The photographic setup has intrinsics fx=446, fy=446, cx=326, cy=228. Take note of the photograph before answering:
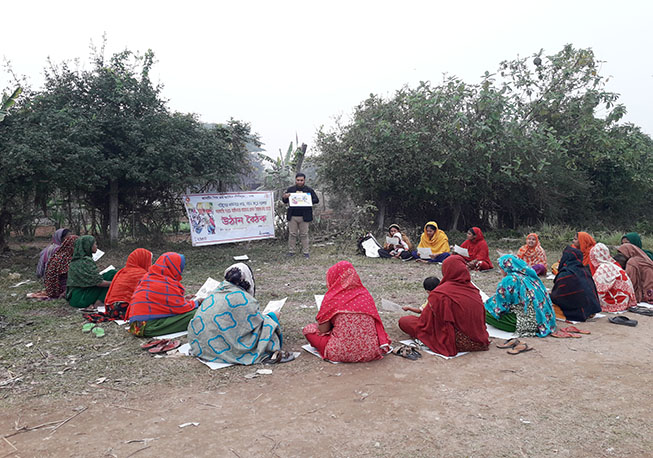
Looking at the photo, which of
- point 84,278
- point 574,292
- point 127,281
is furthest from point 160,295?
point 574,292

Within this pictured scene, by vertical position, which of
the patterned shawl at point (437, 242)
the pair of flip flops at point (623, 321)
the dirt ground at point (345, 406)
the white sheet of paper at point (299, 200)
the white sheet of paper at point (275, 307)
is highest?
the white sheet of paper at point (299, 200)

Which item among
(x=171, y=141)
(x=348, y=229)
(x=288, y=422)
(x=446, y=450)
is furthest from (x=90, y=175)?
(x=446, y=450)

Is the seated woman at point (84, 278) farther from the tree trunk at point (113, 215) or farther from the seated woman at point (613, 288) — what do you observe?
the seated woman at point (613, 288)

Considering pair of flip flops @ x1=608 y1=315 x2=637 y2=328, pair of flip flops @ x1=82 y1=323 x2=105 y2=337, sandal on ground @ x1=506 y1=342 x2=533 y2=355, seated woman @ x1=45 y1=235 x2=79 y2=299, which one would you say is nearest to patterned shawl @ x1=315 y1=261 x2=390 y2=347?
sandal on ground @ x1=506 y1=342 x2=533 y2=355

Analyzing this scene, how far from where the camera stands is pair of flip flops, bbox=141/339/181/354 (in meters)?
4.49

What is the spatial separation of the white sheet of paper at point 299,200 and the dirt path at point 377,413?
622 cm

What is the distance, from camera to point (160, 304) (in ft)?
15.9

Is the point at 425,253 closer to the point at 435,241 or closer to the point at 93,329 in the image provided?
the point at 435,241

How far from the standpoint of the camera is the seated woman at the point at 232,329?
4.18 metres

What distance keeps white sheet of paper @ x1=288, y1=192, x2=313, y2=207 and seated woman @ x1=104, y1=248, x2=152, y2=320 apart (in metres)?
4.93

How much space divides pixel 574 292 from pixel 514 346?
148 cm

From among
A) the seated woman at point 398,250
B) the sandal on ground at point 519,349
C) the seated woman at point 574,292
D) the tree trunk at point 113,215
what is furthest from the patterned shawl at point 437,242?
the tree trunk at point 113,215

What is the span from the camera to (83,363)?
4199 mm

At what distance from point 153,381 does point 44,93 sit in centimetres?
827
